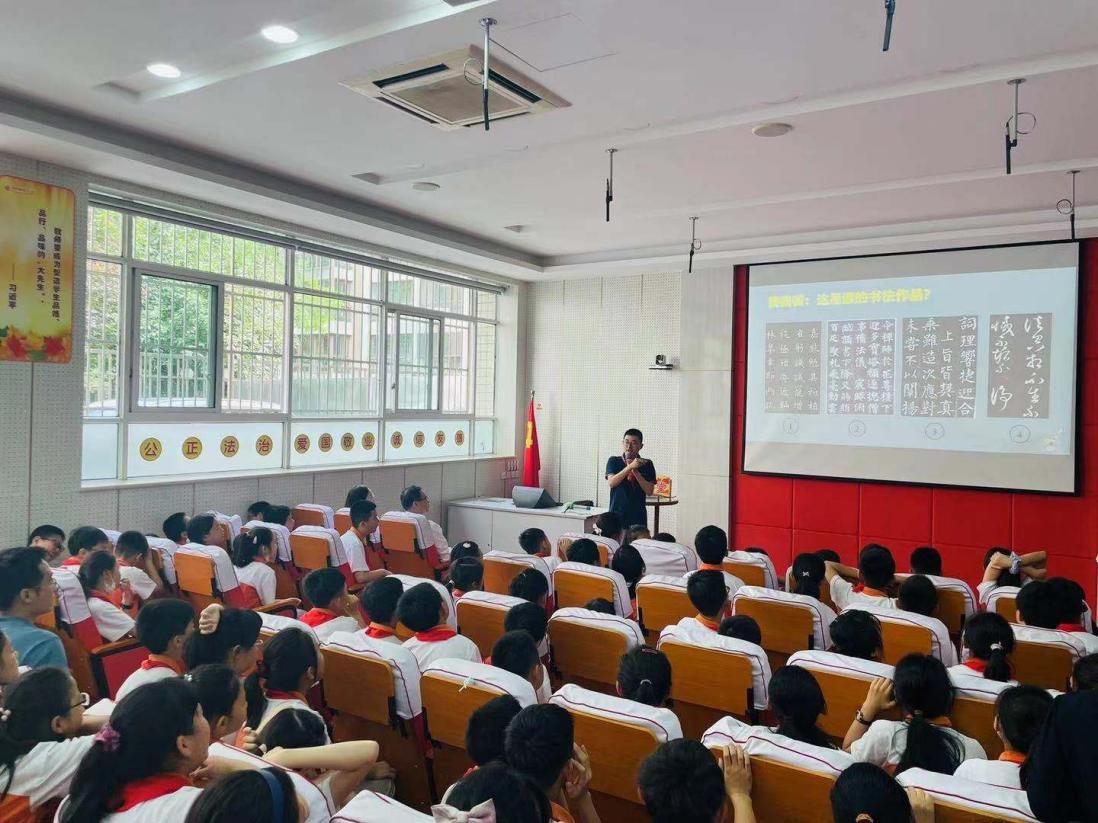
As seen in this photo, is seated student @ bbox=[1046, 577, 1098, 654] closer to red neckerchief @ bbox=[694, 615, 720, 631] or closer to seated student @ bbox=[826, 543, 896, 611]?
seated student @ bbox=[826, 543, 896, 611]

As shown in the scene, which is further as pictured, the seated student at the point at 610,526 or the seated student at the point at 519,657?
the seated student at the point at 610,526

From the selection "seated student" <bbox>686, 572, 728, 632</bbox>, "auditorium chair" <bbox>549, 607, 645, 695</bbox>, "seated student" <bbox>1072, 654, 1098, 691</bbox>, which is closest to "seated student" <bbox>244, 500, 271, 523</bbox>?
"auditorium chair" <bbox>549, 607, 645, 695</bbox>

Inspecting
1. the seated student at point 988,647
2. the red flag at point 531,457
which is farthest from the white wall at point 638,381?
the seated student at point 988,647

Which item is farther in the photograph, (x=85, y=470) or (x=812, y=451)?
(x=812, y=451)

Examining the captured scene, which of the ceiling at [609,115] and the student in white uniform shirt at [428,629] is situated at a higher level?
the ceiling at [609,115]

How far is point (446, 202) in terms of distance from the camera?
6.50 m

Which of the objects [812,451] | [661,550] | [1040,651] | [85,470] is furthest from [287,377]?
[1040,651]

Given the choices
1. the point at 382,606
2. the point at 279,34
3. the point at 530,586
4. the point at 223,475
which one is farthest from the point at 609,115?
the point at 223,475

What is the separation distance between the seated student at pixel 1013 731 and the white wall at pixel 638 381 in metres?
5.81

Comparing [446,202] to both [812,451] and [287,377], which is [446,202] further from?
[812,451]

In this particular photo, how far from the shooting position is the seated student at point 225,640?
250 centimetres

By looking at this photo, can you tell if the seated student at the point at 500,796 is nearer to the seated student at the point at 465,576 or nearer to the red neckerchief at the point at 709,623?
the red neckerchief at the point at 709,623

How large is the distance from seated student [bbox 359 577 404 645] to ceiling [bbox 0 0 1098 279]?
235cm

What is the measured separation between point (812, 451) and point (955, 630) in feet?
11.3
